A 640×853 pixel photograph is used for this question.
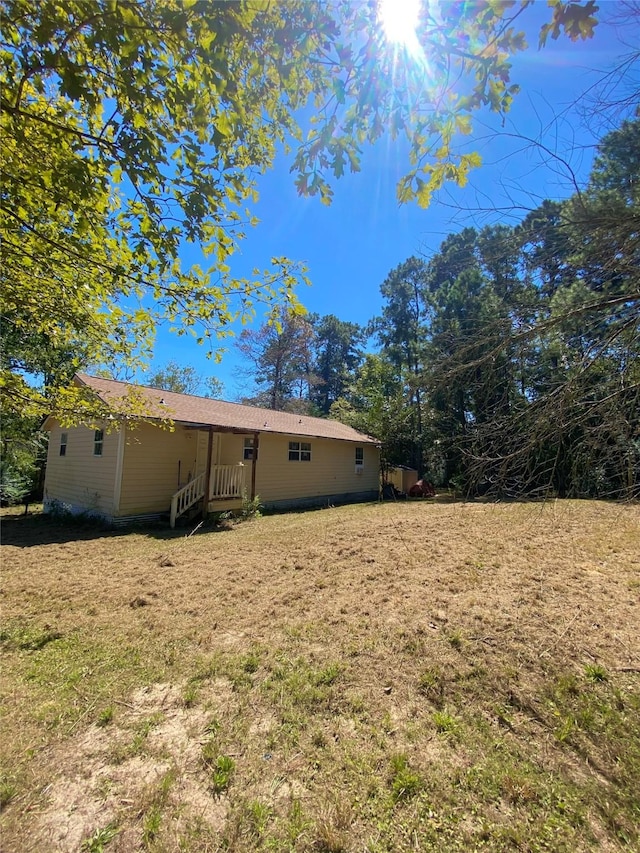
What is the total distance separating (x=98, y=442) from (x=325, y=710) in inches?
408

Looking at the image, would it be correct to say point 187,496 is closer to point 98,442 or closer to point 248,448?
point 248,448

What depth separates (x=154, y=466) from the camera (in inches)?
400

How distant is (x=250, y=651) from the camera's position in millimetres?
3344

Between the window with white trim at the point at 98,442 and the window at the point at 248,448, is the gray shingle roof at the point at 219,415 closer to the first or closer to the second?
the window at the point at 248,448

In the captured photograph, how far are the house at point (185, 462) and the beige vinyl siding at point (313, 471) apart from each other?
4 centimetres

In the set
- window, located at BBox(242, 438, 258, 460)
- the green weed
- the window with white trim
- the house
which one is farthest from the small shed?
the green weed

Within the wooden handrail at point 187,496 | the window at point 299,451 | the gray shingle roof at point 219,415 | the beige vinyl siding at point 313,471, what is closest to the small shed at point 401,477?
the beige vinyl siding at point 313,471

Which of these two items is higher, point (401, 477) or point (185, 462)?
point (185, 462)

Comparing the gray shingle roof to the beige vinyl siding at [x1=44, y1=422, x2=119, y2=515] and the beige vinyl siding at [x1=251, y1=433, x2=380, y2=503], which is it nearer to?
the beige vinyl siding at [x1=251, y1=433, x2=380, y2=503]

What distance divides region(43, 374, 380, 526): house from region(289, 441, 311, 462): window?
1.5 inches

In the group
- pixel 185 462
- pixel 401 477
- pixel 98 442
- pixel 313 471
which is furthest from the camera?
pixel 401 477

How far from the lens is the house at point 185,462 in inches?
381

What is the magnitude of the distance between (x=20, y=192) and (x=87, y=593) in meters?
4.57

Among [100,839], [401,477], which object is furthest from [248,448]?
[100,839]
